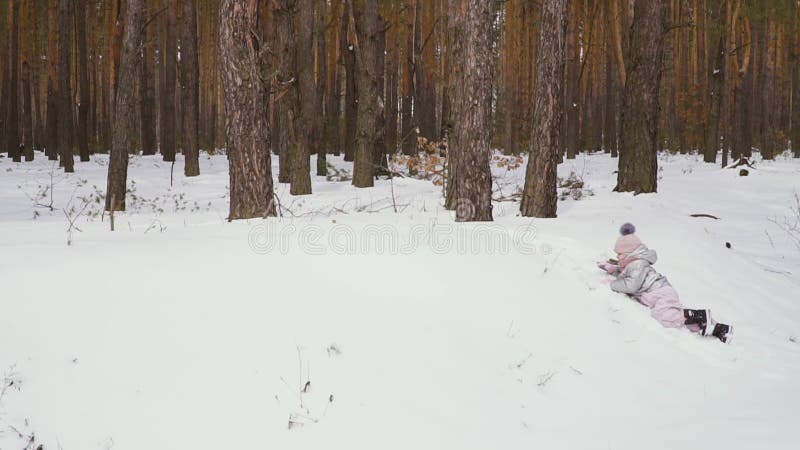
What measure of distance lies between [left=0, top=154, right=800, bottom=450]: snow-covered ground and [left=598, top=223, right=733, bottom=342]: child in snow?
0.38 feet

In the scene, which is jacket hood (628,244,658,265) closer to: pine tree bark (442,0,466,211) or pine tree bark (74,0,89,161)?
pine tree bark (442,0,466,211)

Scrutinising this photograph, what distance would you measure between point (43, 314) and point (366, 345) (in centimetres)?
206

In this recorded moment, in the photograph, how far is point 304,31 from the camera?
12031 millimetres

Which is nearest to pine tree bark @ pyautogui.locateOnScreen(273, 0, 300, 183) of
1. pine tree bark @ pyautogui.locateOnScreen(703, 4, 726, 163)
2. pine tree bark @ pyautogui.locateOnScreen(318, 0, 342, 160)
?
pine tree bark @ pyautogui.locateOnScreen(318, 0, 342, 160)

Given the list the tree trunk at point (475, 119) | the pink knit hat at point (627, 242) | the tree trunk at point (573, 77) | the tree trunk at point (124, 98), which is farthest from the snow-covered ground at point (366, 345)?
the tree trunk at point (573, 77)

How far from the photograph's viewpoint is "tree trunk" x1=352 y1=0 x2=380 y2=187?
40.0 ft

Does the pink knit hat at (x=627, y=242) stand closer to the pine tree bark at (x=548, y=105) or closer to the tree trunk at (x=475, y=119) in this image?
the tree trunk at (x=475, y=119)

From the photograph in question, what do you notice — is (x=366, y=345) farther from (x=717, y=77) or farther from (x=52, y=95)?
(x=717, y=77)

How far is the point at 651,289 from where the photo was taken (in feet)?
16.7

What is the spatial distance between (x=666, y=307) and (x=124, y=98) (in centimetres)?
872

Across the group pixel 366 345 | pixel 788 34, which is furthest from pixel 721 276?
pixel 788 34

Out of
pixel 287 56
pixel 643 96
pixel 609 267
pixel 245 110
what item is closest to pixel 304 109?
pixel 287 56

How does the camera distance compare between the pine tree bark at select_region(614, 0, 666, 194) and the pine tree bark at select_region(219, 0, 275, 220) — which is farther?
the pine tree bark at select_region(614, 0, 666, 194)

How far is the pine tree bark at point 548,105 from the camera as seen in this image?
292 inches
